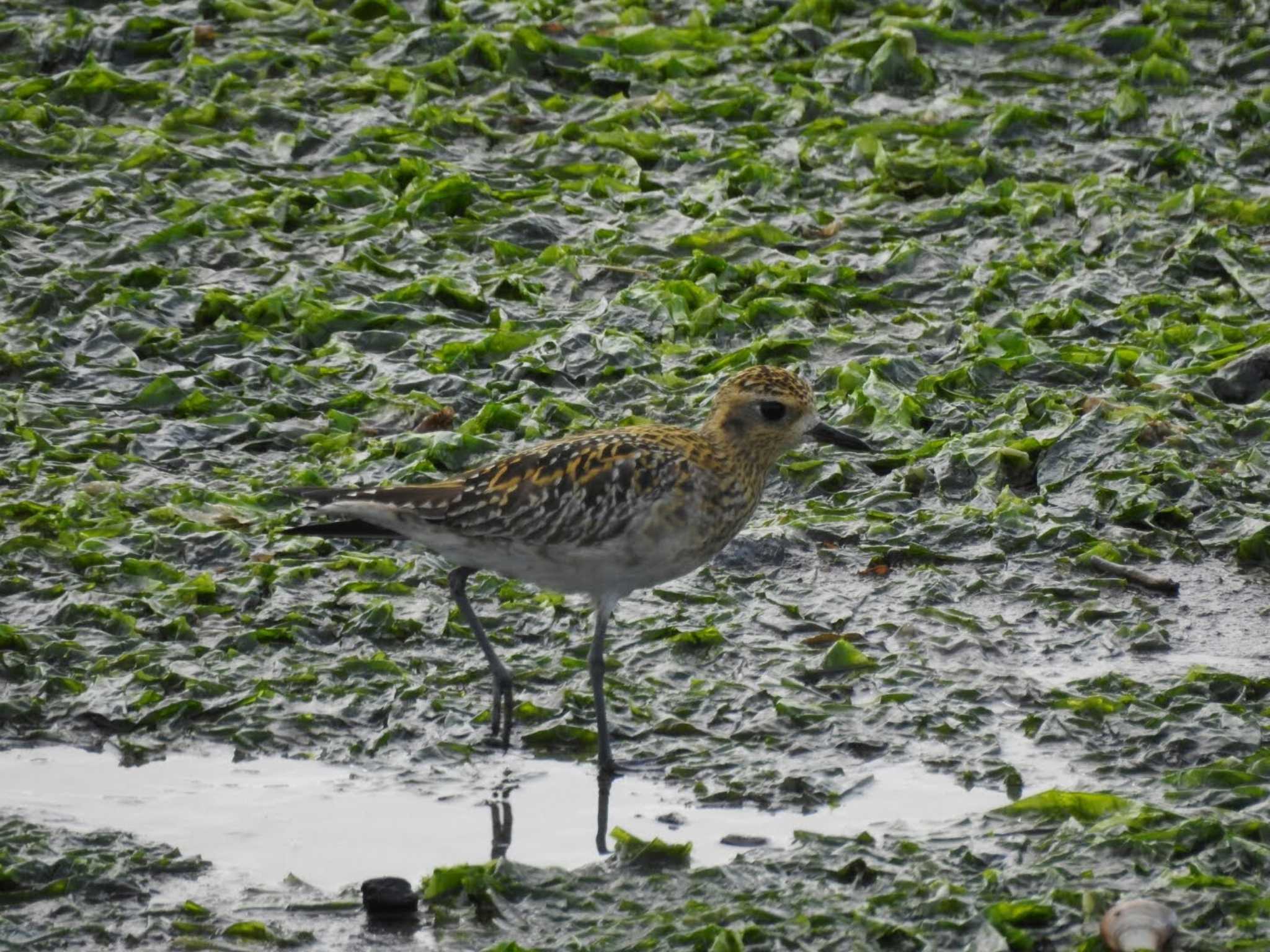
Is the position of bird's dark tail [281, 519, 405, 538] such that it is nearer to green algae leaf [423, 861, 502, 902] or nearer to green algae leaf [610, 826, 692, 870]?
green algae leaf [423, 861, 502, 902]

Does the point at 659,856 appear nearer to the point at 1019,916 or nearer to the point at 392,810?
the point at 392,810

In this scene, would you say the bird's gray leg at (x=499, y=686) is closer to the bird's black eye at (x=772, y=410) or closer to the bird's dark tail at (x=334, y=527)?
the bird's dark tail at (x=334, y=527)

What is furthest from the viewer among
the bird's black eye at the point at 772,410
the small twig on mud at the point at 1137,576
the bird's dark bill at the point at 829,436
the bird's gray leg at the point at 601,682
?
the small twig on mud at the point at 1137,576

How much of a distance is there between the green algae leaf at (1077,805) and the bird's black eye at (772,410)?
2.07 meters

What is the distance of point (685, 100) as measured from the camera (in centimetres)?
1463

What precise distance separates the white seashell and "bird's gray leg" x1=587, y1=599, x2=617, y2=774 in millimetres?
2160

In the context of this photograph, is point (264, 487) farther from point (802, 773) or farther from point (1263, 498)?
point (1263, 498)

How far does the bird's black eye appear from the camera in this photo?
8469mm

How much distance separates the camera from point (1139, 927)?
6383 millimetres

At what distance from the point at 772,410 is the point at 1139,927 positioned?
2.94 m

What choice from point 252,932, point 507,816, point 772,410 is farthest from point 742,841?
point 772,410

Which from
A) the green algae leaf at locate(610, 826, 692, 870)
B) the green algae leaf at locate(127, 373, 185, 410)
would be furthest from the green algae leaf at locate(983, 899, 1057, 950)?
the green algae leaf at locate(127, 373, 185, 410)

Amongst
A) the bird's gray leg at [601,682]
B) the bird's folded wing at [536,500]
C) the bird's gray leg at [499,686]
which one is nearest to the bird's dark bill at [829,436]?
the bird's folded wing at [536,500]

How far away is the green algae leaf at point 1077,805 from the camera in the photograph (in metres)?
7.28
